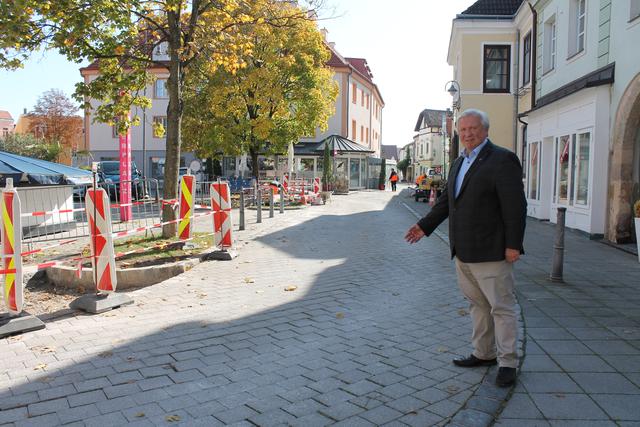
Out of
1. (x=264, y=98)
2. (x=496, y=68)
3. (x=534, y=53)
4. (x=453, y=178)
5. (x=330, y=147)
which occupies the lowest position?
(x=453, y=178)

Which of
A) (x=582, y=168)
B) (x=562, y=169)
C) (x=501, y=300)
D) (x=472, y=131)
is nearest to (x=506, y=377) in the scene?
(x=501, y=300)

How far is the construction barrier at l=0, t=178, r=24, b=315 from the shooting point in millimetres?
5496

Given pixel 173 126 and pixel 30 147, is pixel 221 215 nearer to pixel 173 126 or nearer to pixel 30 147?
pixel 173 126

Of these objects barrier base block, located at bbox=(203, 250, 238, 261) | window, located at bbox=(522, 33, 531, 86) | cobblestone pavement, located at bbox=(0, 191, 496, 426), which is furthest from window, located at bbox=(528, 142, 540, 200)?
barrier base block, located at bbox=(203, 250, 238, 261)

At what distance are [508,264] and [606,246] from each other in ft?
28.2

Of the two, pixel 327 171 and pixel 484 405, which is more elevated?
pixel 327 171

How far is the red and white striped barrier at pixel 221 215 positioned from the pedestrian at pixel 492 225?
631 cm

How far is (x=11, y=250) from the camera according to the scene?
5.53m

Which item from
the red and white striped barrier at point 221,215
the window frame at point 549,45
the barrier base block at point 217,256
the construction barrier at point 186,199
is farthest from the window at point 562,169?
the construction barrier at point 186,199

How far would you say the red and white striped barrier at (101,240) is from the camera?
646cm

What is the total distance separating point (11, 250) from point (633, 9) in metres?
11.5

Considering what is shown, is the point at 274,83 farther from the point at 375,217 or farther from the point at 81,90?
the point at 81,90

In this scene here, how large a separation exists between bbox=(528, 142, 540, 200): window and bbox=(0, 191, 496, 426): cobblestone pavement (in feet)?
35.5

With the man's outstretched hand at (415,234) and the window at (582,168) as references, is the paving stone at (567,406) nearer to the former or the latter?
the man's outstretched hand at (415,234)
